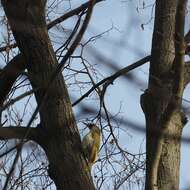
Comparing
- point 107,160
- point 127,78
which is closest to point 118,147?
Answer: point 107,160

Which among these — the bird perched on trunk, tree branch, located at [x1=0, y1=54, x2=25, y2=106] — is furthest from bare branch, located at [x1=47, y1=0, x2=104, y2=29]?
the bird perched on trunk

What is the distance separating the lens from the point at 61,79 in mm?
3549

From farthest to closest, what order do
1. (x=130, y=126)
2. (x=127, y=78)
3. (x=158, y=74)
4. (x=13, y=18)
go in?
1. (x=158, y=74)
2. (x=13, y=18)
3. (x=127, y=78)
4. (x=130, y=126)

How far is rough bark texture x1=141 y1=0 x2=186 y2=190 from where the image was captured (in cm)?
315

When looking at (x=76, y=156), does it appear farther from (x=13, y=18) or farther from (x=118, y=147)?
(x=118, y=147)

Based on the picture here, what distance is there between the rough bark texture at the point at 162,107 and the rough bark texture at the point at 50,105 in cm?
43

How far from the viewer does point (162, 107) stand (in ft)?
11.9

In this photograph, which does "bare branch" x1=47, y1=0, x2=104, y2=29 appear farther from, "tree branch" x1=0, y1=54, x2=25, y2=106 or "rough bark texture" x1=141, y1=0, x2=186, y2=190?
"rough bark texture" x1=141, y1=0, x2=186, y2=190

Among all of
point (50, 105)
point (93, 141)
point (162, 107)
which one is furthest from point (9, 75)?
point (93, 141)

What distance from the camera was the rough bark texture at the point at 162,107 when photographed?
124 inches

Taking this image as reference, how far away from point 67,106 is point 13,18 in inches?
23.7

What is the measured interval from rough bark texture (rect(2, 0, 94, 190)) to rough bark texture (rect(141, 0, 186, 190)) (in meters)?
0.43

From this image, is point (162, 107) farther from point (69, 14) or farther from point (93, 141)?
point (93, 141)

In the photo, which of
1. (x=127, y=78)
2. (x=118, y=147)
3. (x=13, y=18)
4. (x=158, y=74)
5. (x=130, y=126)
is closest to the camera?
(x=130, y=126)
